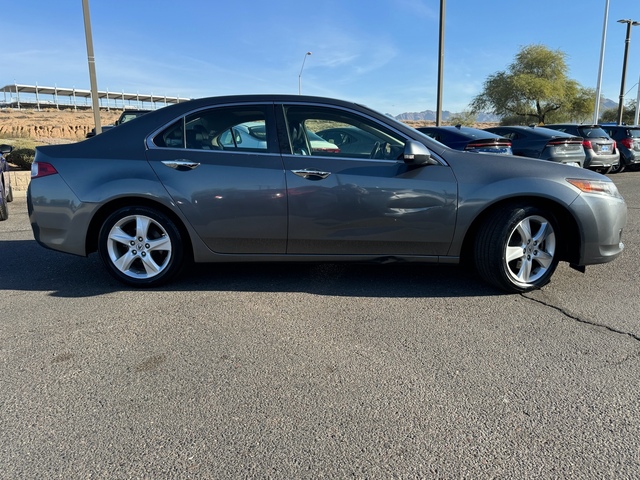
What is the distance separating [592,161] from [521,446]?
41.3 ft

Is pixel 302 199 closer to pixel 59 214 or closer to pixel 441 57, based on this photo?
pixel 59 214

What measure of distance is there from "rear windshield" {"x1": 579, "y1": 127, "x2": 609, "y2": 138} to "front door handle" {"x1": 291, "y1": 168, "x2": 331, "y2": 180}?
12.0m

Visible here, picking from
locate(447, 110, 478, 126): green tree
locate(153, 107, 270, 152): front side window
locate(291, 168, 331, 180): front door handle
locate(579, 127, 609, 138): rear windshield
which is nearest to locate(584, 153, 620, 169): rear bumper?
locate(579, 127, 609, 138): rear windshield

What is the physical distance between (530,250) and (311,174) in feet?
6.16

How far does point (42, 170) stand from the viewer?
3.96 meters

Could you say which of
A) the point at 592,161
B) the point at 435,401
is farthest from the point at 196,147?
the point at 592,161

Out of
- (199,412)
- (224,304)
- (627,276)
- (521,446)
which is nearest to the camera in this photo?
(521,446)

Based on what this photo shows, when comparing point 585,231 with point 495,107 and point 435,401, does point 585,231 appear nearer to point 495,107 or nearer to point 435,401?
point 435,401

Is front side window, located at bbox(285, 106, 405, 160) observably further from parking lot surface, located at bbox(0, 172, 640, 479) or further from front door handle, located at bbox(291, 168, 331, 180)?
parking lot surface, located at bbox(0, 172, 640, 479)

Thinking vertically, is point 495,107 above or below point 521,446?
above

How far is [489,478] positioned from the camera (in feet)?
6.19

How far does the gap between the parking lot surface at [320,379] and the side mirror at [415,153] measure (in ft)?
3.59

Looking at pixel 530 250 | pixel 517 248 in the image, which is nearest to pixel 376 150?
pixel 517 248

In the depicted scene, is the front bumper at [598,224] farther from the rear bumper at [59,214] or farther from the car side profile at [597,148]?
the car side profile at [597,148]
